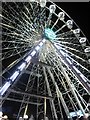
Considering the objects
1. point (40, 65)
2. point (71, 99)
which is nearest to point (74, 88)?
point (71, 99)

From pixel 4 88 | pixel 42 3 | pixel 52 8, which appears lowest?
pixel 4 88

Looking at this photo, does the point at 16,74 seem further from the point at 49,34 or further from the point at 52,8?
the point at 52,8

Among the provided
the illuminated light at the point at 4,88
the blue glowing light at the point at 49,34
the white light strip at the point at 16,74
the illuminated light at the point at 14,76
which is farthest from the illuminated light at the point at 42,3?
the illuminated light at the point at 4,88

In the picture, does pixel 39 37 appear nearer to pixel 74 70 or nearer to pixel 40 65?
pixel 40 65

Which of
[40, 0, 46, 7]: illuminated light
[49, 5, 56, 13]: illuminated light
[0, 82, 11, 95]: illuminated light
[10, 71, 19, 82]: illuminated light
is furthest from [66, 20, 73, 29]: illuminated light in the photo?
[0, 82, 11, 95]: illuminated light

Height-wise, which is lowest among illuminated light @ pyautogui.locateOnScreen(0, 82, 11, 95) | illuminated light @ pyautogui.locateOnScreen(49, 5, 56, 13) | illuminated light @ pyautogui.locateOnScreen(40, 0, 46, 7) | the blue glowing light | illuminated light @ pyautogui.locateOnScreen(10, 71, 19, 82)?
illuminated light @ pyautogui.locateOnScreen(0, 82, 11, 95)

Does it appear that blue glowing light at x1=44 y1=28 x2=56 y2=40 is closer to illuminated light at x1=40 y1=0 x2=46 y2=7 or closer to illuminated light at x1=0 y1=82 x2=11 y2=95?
illuminated light at x1=40 y1=0 x2=46 y2=7

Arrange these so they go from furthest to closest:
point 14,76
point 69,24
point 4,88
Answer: point 69,24
point 14,76
point 4,88

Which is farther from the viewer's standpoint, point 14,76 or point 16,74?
point 16,74

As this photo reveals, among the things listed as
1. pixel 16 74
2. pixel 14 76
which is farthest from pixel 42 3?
pixel 14 76

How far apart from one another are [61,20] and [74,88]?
128 inches

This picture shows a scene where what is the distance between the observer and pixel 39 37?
13625mm

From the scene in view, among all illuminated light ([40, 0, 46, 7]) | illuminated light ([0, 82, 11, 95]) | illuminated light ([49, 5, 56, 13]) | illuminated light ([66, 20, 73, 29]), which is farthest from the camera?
illuminated light ([66, 20, 73, 29])

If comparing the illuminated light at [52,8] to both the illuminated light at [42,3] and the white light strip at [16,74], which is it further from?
the white light strip at [16,74]
